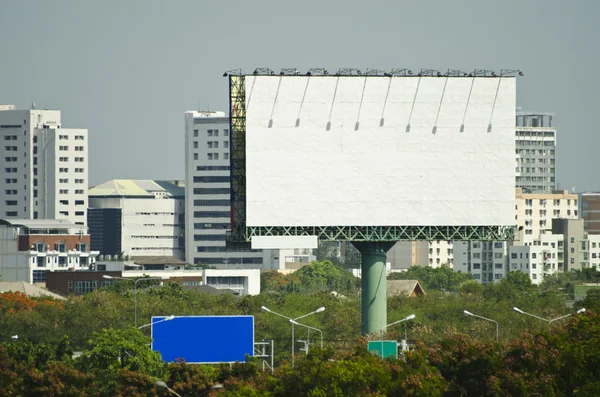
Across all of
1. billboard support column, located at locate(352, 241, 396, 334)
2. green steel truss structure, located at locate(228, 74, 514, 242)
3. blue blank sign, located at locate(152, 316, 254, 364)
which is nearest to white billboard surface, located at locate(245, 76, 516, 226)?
green steel truss structure, located at locate(228, 74, 514, 242)

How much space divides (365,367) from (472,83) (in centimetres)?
3315

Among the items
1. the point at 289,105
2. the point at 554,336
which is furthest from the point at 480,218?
the point at 554,336

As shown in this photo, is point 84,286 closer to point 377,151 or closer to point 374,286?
point 374,286

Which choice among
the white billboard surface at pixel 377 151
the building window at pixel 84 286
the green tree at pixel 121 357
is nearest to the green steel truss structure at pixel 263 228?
the white billboard surface at pixel 377 151

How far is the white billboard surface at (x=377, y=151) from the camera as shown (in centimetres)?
8556

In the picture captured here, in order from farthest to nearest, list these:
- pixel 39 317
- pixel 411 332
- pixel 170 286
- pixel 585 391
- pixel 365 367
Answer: pixel 170 286, pixel 39 317, pixel 411 332, pixel 365 367, pixel 585 391

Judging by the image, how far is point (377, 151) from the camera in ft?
283

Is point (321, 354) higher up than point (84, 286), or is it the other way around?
point (321, 354)

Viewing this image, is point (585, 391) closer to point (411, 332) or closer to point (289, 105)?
point (289, 105)

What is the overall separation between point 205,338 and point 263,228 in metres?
7.78

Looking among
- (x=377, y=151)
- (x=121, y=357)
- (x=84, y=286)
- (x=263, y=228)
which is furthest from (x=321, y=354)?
(x=84, y=286)

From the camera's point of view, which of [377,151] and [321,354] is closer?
[321,354]

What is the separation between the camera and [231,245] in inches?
3413

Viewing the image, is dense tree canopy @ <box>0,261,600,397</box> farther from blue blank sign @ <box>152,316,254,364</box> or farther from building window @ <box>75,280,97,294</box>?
building window @ <box>75,280,97,294</box>
